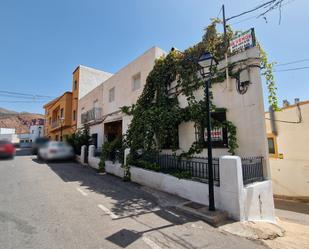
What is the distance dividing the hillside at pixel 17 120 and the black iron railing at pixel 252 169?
5.97m

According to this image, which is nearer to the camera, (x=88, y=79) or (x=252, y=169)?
(x=252, y=169)

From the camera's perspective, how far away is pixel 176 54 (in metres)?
8.98

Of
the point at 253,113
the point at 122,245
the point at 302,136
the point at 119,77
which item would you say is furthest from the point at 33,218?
the point at 302,136

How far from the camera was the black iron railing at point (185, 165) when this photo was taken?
6349 millimetres

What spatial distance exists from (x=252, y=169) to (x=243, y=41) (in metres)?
4.87

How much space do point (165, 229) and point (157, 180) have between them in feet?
10.4

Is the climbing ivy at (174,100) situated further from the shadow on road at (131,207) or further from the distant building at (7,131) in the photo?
the distant building at (7,131)

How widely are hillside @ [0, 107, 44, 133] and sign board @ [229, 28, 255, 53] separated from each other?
778 cm

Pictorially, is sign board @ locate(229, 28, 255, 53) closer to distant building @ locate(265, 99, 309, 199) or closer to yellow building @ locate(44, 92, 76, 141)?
distant building @ locate(265, 99, 309, 199)

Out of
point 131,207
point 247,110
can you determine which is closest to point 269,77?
point 247,110

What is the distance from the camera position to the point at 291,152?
12.2 m

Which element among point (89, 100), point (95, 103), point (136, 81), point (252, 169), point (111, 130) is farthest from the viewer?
point (89, 100)

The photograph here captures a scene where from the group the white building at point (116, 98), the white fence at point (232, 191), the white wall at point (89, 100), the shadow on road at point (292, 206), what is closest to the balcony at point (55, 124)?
the white fence at point (232, 191)

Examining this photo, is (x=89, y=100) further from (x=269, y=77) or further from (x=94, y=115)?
(x=269, y=77)
